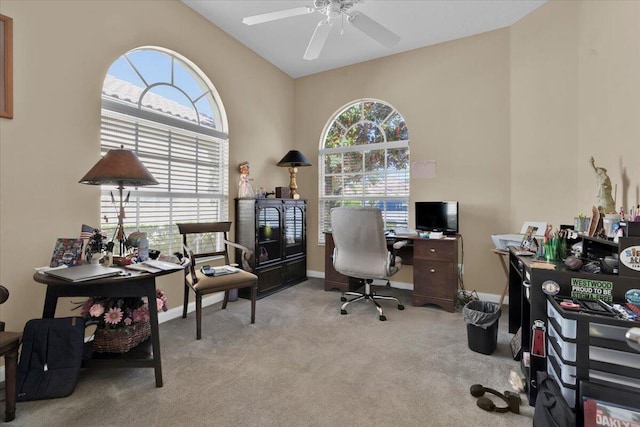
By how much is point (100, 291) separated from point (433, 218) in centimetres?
331

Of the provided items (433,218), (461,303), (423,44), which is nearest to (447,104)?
(423,44)

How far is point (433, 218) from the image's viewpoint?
3648mm

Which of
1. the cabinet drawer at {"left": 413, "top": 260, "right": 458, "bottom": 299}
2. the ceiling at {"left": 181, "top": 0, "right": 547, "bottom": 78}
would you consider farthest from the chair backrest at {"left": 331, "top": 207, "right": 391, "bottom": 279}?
the ceiling at {"left": 181, "top": 0, "right": 547, "bottom": 78}

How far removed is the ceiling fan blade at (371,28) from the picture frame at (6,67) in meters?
2.33

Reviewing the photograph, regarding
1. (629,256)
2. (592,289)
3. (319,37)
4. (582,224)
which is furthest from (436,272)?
(319,37)

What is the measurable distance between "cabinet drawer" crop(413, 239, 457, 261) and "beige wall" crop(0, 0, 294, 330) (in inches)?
105

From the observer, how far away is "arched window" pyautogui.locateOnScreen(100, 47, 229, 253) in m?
2.62

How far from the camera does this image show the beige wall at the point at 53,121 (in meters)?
1.98

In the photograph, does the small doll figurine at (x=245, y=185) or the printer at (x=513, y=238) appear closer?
the printer at (x=513, y=238)

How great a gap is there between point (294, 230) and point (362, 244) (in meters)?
1.54

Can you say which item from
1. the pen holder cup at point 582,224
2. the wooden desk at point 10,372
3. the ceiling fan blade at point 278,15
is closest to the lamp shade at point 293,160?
the ceiling fan blade at point 278,15

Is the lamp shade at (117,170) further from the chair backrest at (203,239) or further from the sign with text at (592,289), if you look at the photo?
the sign with text at (592,289)

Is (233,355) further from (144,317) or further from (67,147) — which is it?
(67,147)

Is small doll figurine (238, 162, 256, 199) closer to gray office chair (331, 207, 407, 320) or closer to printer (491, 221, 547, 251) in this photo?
gray office chair (331, 207, 407, 320)
